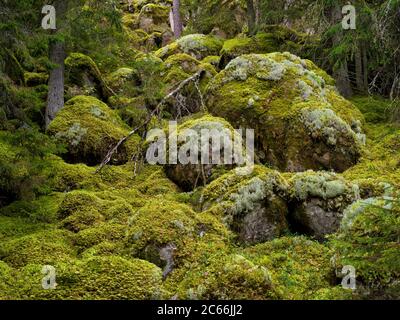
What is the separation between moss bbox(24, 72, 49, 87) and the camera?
1534 cm

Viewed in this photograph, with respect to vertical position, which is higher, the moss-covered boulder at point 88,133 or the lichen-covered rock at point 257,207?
the moss-covered boulder at point 88,133

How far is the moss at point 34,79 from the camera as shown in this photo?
15.3 metres

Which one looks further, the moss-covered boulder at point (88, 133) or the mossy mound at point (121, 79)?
the mossy mound at point (121, 79)

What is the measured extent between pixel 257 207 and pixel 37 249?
3926 mm

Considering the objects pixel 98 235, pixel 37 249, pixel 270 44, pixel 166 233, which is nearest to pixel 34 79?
pixel 270 44

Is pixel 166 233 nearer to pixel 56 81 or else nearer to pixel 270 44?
pixel 56 81

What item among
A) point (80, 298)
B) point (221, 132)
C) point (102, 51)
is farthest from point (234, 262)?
point (102, 51)

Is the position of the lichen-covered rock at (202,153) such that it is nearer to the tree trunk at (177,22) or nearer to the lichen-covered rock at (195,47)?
the lichen-covered rock at (195,47)

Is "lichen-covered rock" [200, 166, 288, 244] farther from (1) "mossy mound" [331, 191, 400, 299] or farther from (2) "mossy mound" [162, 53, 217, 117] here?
(2) "mossy mound" [162, 53, 217, 117]

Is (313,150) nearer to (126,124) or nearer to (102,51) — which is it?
(126,124)

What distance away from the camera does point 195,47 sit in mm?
20172

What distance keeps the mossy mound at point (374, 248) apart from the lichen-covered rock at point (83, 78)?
11.2 metres

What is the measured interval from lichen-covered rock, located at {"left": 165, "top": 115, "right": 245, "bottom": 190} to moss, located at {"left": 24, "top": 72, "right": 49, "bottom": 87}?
6681 millimetres

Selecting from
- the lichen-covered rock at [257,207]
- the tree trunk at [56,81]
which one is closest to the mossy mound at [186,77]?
the tree trunk at [56,81]
